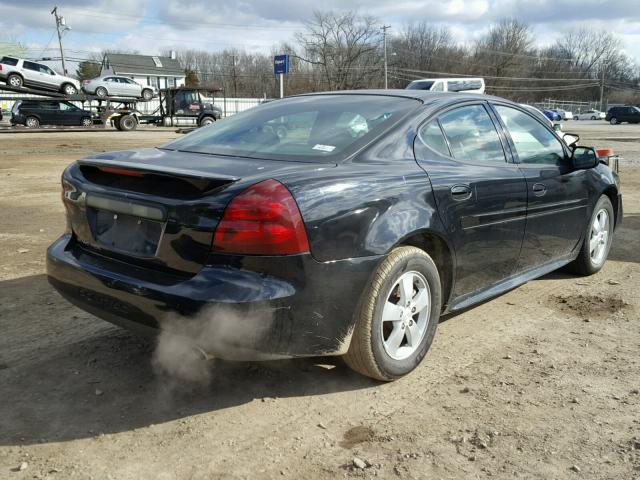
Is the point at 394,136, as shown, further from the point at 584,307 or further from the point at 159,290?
the point at 584,307

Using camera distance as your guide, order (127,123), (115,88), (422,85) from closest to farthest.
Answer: (422,85) < (127,123) < (115,88)

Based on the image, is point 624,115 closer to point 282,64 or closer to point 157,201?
point 282,64

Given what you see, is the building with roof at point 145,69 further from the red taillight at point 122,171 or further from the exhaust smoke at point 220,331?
the exhaust smoke at point 220,331

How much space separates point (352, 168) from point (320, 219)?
42 cm

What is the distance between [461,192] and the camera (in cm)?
338

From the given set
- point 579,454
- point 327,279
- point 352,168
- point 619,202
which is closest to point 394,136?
point 352,168

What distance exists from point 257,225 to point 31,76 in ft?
113

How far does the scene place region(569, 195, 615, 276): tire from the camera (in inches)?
194

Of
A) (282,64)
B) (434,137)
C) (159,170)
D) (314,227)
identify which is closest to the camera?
(314,227)

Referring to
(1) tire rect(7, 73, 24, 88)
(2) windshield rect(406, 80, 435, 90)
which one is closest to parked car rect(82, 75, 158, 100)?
(1) tire rect(7, 73, 24, 88)

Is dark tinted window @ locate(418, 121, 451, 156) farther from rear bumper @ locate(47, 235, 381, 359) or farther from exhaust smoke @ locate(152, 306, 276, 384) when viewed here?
exhaust smoke @ locate(152, 306, 276, 384)

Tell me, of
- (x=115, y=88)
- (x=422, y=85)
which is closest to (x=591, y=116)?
(x=422, y=85)

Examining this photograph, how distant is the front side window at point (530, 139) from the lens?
4.16 metres

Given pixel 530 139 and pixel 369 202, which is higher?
pixel 530 139
